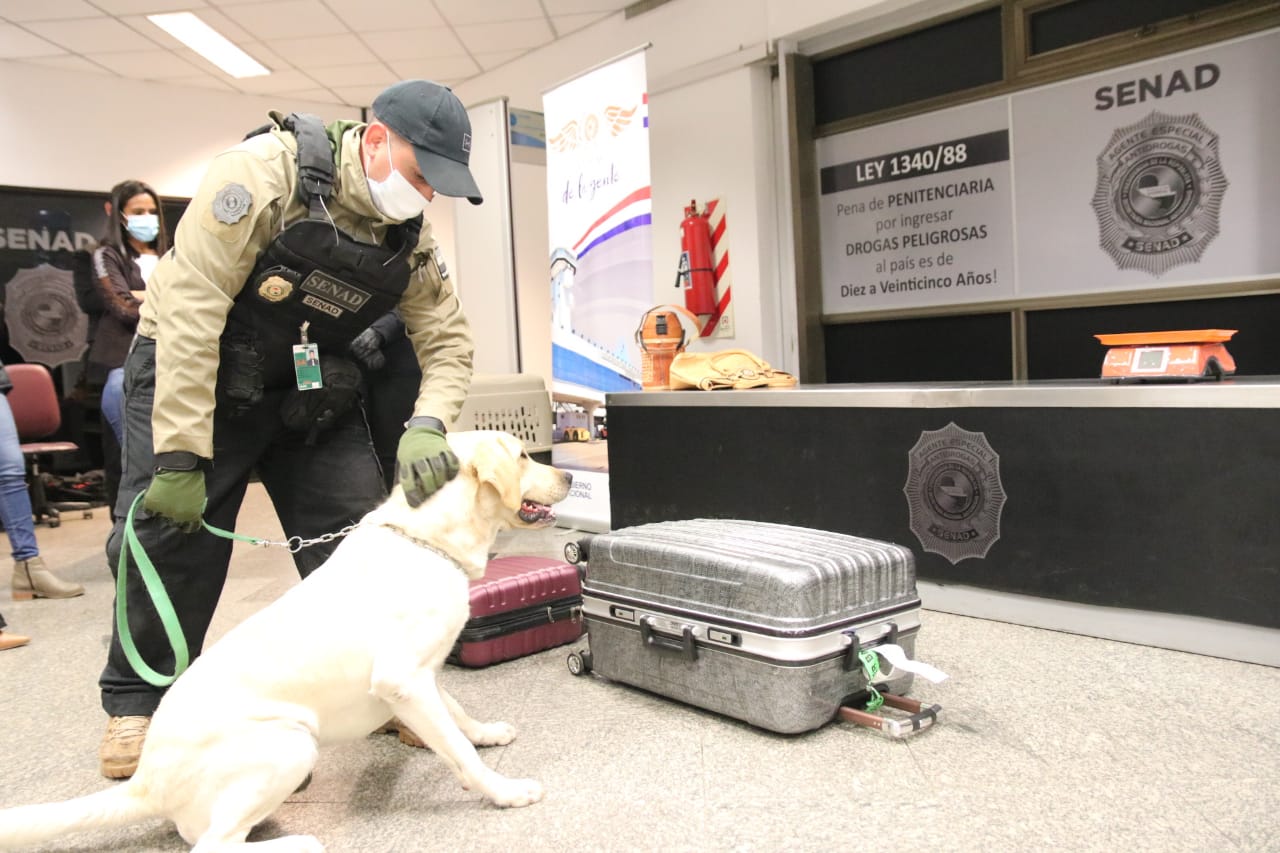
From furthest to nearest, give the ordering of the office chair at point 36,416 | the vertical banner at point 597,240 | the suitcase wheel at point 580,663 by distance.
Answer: the office chair at point 36,416, the vertical banner at point 597,240, the suitcase wheel at point 580,663

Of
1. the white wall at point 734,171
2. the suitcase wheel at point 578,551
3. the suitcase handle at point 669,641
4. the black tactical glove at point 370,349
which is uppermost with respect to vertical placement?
the white wall at point 734,171

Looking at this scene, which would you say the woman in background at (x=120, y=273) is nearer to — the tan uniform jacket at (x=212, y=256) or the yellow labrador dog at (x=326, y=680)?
the tan uniform jacket at (x=212, y=256)

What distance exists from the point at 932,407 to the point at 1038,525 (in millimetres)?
497

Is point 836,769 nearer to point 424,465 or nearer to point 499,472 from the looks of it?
point 499,472

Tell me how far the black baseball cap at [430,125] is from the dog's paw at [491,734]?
121 cm

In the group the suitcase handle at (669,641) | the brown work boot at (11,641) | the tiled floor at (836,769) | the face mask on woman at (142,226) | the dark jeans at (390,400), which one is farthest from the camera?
the face mask on woman at (142,226)

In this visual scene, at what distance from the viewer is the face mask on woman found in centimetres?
402

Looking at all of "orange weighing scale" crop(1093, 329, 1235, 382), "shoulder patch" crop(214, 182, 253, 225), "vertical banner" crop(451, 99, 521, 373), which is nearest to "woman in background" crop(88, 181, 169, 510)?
"vertical banner" crop(451, 99, 521, 373)

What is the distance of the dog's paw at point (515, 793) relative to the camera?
171 centimetres

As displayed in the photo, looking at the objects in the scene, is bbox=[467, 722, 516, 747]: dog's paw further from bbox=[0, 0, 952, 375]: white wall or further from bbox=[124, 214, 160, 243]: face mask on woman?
bbox=[0, 0, 952, 375]: white wall

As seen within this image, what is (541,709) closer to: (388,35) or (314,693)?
(314,693)

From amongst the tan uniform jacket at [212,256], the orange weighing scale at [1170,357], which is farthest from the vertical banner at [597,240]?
the tan uniform jacket at [212,256]

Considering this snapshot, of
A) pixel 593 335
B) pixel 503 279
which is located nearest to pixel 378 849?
pixel 593 335

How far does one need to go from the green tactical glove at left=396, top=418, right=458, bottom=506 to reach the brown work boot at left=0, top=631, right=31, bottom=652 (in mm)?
2271
